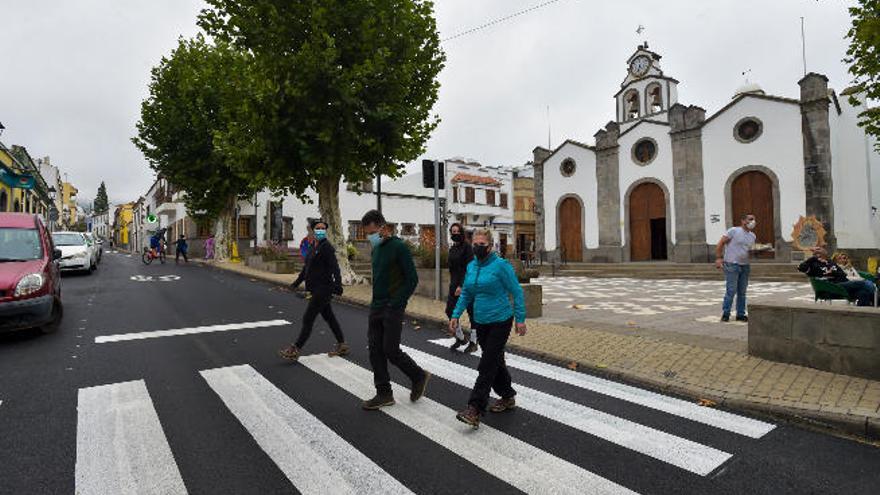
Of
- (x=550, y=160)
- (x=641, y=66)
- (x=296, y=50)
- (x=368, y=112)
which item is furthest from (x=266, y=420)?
(x=641, y=66)

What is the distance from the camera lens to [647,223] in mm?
27844

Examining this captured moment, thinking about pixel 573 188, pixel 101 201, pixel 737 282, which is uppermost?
pixel 101 201

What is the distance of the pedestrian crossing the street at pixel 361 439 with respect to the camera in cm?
301

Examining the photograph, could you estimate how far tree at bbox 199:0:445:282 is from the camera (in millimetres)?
12117

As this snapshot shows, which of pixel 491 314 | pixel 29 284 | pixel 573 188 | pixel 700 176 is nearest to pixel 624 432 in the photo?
pixel 491 314

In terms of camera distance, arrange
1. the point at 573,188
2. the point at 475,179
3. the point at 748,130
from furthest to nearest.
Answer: the point at 475,179
the point at 573,188
the point at 748,130

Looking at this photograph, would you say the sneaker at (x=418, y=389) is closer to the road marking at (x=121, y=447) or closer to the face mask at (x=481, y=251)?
the face mask at (x=481, y=251)

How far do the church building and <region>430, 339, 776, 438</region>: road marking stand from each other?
20.0m

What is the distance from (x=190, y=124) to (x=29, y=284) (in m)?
19.7

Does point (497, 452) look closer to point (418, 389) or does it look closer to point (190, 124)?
point (418, 389)

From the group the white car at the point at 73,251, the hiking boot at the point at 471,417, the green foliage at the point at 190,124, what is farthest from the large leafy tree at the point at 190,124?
the hiking boot at the point at 471,417

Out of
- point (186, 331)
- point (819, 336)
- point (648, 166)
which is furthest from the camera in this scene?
point (648, 166)

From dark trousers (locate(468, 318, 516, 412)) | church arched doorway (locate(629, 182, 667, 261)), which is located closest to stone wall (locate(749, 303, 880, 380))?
dark trousers (locate(468, 318, 516, 412))

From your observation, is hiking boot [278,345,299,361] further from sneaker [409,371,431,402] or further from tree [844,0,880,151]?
tree [844,0,880,151]
